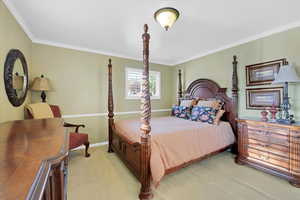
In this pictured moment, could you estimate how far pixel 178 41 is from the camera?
9.74 ft

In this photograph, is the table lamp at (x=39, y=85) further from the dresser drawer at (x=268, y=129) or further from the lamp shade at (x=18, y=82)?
the dresser drawer at (x=268, y=129)

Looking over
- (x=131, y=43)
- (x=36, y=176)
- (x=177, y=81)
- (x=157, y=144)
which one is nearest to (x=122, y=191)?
(x=157, y=144)

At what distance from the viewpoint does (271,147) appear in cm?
211

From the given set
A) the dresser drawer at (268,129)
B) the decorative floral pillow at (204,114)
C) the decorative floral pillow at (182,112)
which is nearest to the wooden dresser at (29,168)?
the decorative floral pillow at (204,114)

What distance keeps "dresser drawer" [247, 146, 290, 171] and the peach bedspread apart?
0.45 m

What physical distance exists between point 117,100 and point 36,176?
3.28 m

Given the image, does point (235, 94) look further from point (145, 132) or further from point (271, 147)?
point (145, 132)

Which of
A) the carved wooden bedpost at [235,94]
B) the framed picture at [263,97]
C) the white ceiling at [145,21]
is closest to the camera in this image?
the white ceiling at [145,21]

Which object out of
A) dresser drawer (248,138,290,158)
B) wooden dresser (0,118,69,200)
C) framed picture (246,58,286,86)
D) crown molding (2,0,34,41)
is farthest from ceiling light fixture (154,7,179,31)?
dresser drawer (248,138,290,158)

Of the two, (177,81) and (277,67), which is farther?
(177,81)

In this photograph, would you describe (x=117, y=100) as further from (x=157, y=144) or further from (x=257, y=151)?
(x=257, y=151)

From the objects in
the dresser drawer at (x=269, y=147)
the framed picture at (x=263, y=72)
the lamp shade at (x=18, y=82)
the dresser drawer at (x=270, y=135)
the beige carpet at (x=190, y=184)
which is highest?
the framed picture at (x=263, y=72)

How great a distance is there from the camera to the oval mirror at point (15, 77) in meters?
1.82

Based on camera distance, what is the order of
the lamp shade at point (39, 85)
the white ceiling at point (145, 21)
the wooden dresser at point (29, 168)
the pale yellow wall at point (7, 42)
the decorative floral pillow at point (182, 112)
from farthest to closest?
the decorative floral pillow at point (182, 112), the lamp shade at point (39, 85), the white ceiling at point (145, 21), the pale yellow wall at point (7, 42), the wooden dresser at point (29, 168)
